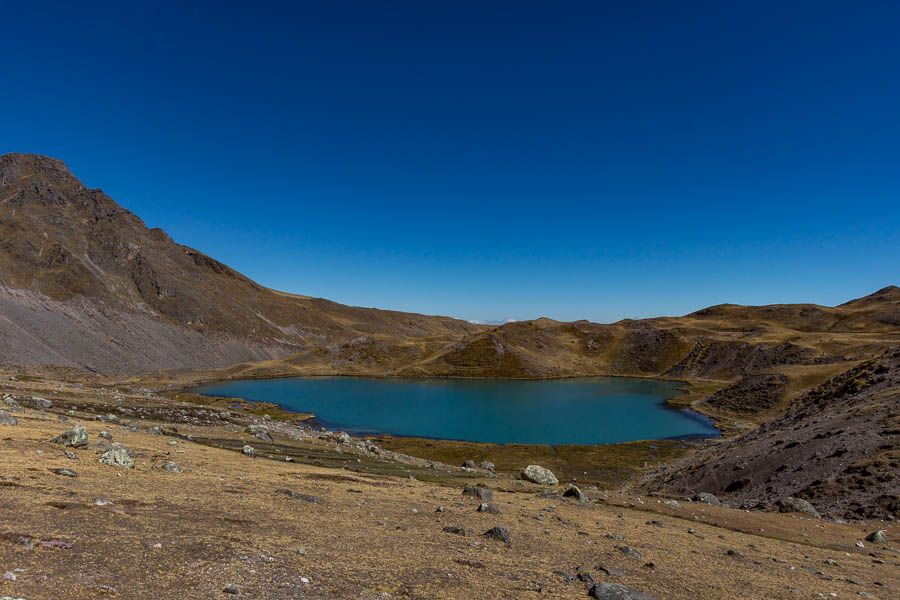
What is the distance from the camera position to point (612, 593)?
12.7 meters

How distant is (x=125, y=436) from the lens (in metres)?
33.1

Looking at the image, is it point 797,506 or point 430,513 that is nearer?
point 430,513

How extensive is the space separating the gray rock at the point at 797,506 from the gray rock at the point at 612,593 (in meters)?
27.3

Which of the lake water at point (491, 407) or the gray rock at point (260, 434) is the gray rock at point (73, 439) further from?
the lake water at point (491, 407)

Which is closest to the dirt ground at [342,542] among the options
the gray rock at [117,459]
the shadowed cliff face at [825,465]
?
the gray rock at [117,459]

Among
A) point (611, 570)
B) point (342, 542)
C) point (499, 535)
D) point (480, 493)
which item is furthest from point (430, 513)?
point (611, 570)

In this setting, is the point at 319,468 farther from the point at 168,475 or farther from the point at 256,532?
the point at 256,532

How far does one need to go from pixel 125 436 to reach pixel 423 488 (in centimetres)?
2336

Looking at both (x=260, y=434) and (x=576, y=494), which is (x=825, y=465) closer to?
(x=576, y=494)

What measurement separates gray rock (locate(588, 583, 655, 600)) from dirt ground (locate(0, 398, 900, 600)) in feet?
1.49

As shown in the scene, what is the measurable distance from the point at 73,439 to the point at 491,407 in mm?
99956

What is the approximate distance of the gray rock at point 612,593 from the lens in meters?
12.5

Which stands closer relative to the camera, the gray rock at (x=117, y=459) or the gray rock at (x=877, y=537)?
the gray rock at (x=117, y=459)

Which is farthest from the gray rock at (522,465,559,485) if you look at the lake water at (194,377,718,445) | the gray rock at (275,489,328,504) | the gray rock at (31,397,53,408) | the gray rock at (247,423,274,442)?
the gray rock at (31,397,53,408)
